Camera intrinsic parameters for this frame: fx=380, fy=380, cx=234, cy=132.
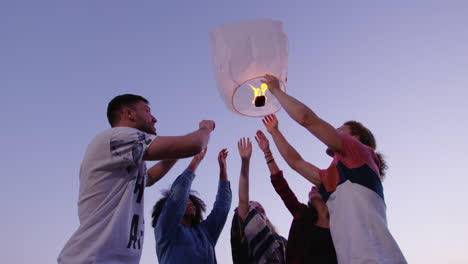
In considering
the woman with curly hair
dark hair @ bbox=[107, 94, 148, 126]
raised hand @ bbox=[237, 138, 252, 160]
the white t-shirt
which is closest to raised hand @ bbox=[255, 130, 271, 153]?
raised hand @ bbox=[237, 138, 252, 160]

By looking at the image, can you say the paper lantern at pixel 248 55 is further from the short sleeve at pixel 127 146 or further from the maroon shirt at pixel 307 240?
the maroon shirt at pixel 307 240

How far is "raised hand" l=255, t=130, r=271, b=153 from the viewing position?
4426 mm

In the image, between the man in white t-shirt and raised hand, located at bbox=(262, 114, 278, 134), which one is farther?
raised hand, located at bbox=(262, 114, 278, 134)

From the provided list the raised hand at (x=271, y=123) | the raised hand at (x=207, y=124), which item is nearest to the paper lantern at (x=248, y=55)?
the raised hand at (x=207, y=124)

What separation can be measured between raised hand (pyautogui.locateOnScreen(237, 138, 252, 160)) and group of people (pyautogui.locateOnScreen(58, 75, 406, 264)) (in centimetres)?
74

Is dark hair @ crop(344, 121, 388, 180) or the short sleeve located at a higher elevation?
dark hair @ crop(344, 121, 388, 180)

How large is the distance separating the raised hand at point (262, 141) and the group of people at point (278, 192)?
452 millimetres

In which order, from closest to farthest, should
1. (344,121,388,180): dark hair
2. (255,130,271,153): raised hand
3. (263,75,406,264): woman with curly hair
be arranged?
(263,75,406,264): woman with curly hair < (344,121,388,180): dark hair < (255,130,271,153): raised hand

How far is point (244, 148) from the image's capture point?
471 cm

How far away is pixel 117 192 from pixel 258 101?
1463 mm

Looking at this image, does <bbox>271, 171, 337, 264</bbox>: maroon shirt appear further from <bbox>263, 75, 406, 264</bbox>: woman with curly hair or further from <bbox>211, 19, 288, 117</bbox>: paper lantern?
<bbox>211, 19, 288, 117</bbox>: paper lantern

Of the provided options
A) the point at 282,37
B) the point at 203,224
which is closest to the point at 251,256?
the point at 203,224

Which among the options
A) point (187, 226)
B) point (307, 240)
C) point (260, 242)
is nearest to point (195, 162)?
point (187, 226)

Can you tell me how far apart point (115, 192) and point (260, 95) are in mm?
1514
